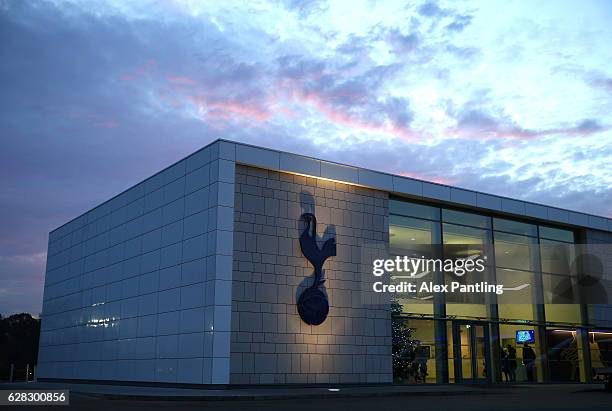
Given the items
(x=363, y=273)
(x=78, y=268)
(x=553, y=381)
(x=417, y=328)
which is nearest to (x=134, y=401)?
(x=363, y=273)

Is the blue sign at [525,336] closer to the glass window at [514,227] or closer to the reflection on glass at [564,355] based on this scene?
the reflection on glass at [564,355]

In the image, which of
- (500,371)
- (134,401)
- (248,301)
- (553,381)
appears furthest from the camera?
(553,381)

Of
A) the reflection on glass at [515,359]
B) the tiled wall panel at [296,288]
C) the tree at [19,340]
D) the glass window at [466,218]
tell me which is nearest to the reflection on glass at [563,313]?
the reflection on glass at [515,359]

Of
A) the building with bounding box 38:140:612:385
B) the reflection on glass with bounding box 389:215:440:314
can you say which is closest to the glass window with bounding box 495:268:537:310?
the building with bounding box 38:140:612:385

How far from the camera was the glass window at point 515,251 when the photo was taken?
2915cm

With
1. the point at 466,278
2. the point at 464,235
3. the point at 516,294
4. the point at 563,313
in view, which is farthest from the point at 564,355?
the point at 464,235

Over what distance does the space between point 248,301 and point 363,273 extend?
491 cm

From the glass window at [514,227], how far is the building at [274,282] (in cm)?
6

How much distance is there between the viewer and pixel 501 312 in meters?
28.4

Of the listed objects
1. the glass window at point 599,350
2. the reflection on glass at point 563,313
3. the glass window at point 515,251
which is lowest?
the glass window at point 599,350

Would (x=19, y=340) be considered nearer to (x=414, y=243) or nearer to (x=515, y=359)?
(x=414, y=243)

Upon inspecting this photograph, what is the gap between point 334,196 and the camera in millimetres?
23625

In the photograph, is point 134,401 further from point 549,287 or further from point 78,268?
point 549,287

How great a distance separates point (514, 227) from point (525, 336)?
4.83 meters
